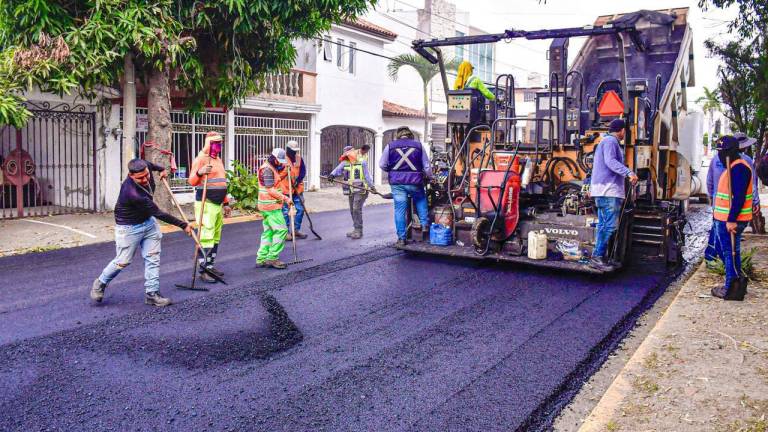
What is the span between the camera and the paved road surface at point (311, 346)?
425 centimetres

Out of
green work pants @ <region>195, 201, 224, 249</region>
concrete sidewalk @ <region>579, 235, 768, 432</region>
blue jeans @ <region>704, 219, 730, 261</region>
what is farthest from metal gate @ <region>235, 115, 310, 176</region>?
concrete sidewalk @ <region>579, 235, 768, 432</region>

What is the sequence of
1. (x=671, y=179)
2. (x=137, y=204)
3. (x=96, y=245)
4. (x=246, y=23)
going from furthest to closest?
(x=246, y=23), (x=96, y=245), (x=671, y=179), (x=137, y=204)

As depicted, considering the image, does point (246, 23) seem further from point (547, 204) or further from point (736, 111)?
point (736, 111)

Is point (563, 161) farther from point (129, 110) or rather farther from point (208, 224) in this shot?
point (129, 110)

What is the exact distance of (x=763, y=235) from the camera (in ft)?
38.1

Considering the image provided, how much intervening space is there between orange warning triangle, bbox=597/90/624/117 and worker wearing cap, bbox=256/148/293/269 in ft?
13.4

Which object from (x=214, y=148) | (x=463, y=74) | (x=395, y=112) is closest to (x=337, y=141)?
(x=395, y=112)

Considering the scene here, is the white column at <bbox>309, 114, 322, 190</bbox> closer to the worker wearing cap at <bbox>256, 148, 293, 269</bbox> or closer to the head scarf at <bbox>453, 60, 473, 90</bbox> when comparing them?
the head scarf at <bbox>453, 60, 473, 90</bbox>

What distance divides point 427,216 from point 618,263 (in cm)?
262

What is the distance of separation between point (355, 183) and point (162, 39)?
13.4 feet

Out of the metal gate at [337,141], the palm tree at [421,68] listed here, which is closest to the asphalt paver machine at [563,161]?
the metal gate at [337,141]

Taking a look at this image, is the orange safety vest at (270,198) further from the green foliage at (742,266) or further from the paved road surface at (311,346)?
the green foliage at (742,266)

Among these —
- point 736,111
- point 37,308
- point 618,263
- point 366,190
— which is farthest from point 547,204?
point 736,111

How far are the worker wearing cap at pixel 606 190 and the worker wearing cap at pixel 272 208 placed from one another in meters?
3.68
